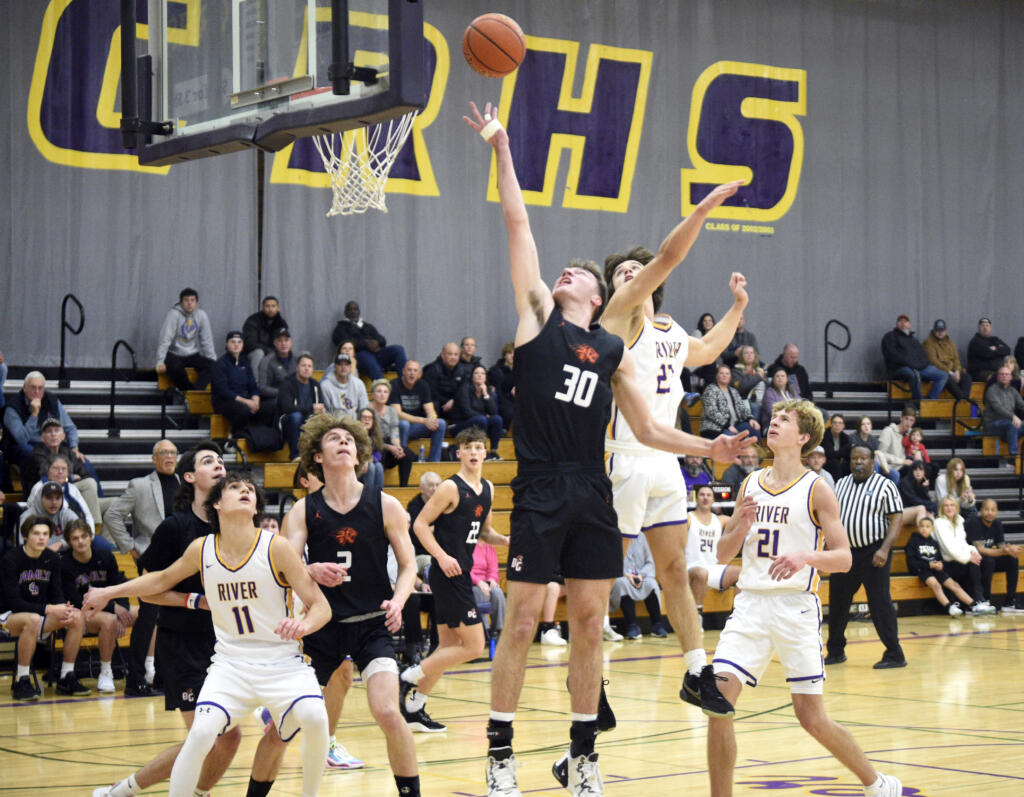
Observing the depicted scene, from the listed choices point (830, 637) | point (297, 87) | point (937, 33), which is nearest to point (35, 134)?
point (297, 87)

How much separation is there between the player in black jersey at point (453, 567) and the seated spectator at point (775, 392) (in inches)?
371

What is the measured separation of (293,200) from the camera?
18.8m

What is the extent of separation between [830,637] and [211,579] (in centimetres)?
832

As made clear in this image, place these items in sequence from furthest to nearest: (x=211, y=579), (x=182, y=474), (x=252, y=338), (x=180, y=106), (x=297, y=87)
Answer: (x=252, y=338) → (x=180, y=106) → (x=297, y=87) → (x=182, y=474) → (x=211, y=579)

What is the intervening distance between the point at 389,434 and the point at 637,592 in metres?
3.43

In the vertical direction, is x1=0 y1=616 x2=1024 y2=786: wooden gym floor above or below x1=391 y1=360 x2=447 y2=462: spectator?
below

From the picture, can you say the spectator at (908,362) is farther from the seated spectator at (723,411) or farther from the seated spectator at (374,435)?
the seated spectator at (374,435)

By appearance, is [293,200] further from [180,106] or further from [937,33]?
[937,33]

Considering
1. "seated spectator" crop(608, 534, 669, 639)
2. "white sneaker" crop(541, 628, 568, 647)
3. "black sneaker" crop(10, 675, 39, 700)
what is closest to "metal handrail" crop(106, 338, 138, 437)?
"black sneaker" crop(10, 675, 39, 700)

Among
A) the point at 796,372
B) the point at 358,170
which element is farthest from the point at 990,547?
the point at 358,170

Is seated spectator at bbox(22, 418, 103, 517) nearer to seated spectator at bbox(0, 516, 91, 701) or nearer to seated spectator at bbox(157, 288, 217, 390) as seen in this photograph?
seated spectator at bbox(0, 516, 91, 701)

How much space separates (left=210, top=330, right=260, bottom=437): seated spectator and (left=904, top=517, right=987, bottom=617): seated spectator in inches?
329

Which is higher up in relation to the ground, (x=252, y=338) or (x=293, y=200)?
(x=293, y=200)

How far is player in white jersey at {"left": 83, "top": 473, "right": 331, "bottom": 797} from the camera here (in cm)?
568
